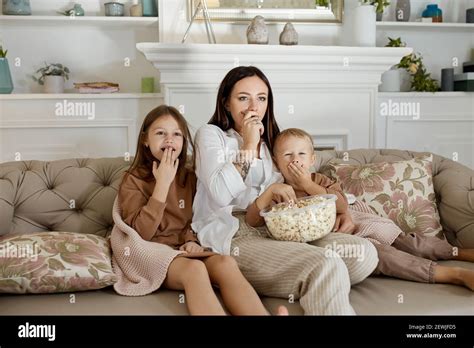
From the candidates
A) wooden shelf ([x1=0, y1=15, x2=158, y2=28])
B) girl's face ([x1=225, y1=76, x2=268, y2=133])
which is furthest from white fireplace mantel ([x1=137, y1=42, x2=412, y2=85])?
girl's face ([x1=225, y1=76, x2=268, y2=133])

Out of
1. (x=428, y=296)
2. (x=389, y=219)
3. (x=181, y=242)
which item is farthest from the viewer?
(x=389, y=219)

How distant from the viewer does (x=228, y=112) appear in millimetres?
2092

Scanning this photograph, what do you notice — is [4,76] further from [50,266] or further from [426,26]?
[426,26]

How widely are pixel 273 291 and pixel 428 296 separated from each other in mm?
424

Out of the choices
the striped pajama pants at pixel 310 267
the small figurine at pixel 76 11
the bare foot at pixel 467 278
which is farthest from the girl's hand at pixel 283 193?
the small figurine at pixel 76 11

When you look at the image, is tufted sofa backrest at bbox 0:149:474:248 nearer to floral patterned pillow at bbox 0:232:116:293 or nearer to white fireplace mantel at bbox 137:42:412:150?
floral patterned pillow at bbox 0:232:116:293

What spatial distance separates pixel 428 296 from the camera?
1.57 metres

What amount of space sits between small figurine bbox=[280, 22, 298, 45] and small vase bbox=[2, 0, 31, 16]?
144 centimetres

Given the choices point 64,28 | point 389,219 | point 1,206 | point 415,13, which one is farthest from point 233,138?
point 415,13

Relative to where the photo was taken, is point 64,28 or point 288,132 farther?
point 64,28
